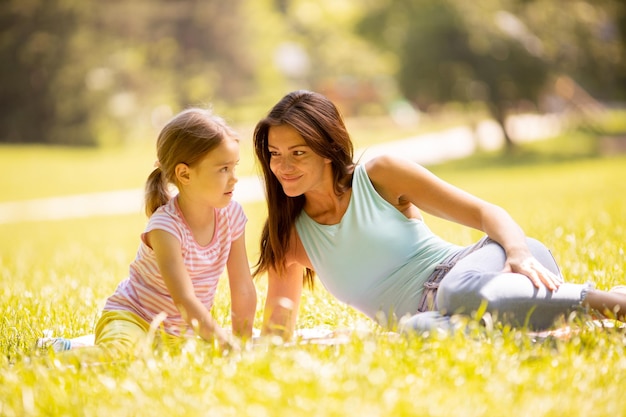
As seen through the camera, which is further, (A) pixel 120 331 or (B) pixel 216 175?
(B) pixel 216 175

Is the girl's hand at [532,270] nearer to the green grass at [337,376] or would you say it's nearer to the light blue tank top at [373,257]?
the green grass at [337,376]

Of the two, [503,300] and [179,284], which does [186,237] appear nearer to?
[179,284]

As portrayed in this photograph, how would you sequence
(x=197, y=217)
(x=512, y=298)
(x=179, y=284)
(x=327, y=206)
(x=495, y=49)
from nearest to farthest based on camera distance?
1. (x=512, y=298)
2. (x=179, y=284)
3. (x=197, y=217)
4. (x=327, y=206)
5. (x=495, y=49)

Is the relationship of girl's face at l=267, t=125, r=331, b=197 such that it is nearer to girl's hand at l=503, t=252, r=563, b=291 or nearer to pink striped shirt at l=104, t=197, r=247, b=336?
pink striped shirt at l=104, t=197, r=247, b=336

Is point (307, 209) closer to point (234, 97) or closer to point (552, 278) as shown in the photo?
point (552, 278)

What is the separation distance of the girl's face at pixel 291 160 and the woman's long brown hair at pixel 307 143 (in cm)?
3

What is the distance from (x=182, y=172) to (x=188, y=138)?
0.49 ft

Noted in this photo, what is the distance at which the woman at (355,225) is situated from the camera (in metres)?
3.42

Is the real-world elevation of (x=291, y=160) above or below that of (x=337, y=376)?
above

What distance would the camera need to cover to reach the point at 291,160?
3.51 metres

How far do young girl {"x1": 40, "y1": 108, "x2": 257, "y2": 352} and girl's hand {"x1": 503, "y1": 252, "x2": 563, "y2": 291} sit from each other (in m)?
1.12

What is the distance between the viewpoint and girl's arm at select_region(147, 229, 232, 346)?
3119mm

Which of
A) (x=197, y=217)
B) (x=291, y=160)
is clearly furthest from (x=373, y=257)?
(x=197, y=217)

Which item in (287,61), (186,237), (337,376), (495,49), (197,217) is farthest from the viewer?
(287,61)
